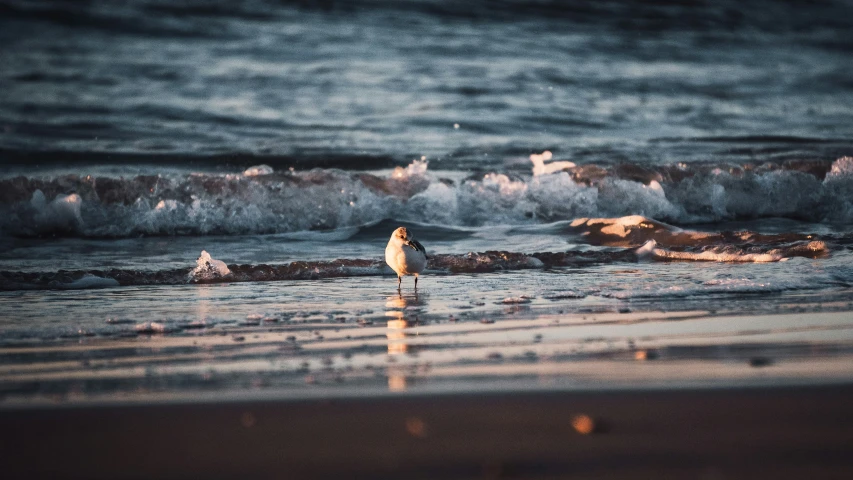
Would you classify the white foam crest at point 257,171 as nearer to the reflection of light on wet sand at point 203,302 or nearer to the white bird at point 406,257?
the reflection of light on wet sand at point 203,302

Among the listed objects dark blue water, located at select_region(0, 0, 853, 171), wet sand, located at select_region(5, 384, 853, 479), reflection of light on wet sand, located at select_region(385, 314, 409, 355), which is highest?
dark blue water, located at select_region(0, 0, 853, 171)

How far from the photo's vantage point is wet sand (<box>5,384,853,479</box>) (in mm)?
2562

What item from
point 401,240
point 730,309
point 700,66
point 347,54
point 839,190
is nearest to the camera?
point 730,309

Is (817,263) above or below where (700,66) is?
below

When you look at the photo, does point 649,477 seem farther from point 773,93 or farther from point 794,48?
point 794,48

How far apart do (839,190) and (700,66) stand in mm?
5760

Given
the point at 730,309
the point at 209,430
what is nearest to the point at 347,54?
the point at 730,309

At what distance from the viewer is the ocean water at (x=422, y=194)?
415 centimetres

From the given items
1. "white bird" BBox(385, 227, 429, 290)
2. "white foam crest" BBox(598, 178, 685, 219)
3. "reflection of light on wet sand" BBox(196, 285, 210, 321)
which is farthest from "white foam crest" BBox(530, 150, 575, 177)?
"reflection of light on wet sand" BBox(196, 285, 210, 321)

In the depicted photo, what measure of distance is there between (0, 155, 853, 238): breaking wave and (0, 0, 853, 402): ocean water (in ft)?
0.11

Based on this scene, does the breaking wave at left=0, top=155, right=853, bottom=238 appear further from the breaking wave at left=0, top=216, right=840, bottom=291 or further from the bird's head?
the bird's head

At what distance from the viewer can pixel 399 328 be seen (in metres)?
4.82

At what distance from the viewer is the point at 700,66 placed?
16.8 m

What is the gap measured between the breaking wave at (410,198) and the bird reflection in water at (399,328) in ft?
14.0
